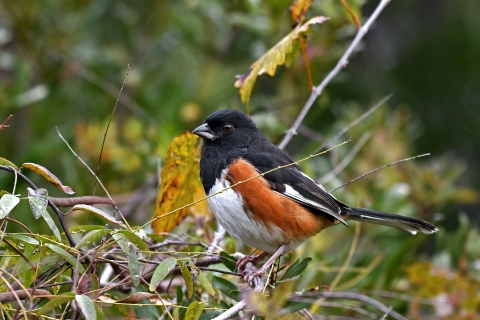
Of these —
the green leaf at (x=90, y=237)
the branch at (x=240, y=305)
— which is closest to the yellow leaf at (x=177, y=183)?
the branch at (x=240, y=305)

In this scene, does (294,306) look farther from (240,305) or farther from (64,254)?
(64,254)

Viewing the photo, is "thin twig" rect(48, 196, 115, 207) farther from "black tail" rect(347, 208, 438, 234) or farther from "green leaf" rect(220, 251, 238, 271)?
"black tail" rect(347, 208, 438, 234)

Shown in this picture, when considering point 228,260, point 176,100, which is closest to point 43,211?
point 228,260

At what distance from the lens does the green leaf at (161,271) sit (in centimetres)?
163

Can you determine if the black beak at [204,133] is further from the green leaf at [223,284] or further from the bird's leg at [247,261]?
the green leaf at [223,284]

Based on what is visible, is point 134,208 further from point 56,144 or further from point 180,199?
point 180,199

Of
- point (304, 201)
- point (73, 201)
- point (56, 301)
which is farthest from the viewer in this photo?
point (304, 201)

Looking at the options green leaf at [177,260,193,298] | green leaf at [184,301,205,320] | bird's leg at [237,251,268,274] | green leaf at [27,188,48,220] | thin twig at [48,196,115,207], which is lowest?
bird's leg at [237,251,268,274]

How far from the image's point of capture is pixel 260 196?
2570 mm

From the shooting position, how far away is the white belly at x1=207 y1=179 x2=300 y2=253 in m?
2.49

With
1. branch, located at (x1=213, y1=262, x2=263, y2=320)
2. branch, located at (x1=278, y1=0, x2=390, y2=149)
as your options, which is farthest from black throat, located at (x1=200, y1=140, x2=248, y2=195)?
branch, located at (x1=213, y1=262, x2=263, y2=320)

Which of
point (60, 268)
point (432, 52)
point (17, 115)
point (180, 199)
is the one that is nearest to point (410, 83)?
point (432, 52)

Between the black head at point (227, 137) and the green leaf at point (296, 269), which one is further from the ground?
the black head at point (227, 137)

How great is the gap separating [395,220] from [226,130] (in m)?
0.81
